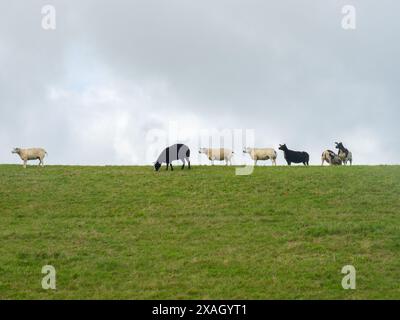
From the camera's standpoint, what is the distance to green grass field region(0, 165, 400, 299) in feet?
69.2

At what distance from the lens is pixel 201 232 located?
27.1 m

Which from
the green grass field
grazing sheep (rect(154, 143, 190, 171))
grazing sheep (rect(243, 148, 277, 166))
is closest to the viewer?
the green grass field

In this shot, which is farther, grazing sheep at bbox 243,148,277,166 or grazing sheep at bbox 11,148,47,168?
grazing sheep at bbox 243,148,277,166

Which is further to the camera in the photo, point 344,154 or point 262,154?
point 344,154

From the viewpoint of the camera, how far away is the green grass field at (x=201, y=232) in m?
21.1

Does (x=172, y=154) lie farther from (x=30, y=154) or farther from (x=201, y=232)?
(x=201, y=232)

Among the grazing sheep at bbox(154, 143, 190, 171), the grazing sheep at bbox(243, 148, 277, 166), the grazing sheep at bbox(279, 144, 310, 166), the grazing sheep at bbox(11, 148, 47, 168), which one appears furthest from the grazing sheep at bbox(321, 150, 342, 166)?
the grazing sheep at bbox(11, 148, 47, 168)

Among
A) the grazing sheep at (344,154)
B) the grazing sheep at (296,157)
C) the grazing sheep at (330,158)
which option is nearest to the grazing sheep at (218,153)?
the grazing sheep at (296,157)

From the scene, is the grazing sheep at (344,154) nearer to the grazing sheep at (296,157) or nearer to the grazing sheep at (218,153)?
the grazing sheep at (296,157)

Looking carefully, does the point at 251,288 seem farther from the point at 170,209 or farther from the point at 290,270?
the point at 170,209

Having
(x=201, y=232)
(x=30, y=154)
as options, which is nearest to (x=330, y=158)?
(x=201, y=232)

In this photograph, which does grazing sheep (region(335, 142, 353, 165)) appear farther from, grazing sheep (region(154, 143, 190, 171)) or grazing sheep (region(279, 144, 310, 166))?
grazing sheep (region(154, 143, 190, 171))

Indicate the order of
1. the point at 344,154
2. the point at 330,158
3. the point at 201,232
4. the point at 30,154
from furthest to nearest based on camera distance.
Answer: the point at 344,154
the point at 330,158
the point at 30,154
the point at 201,232
